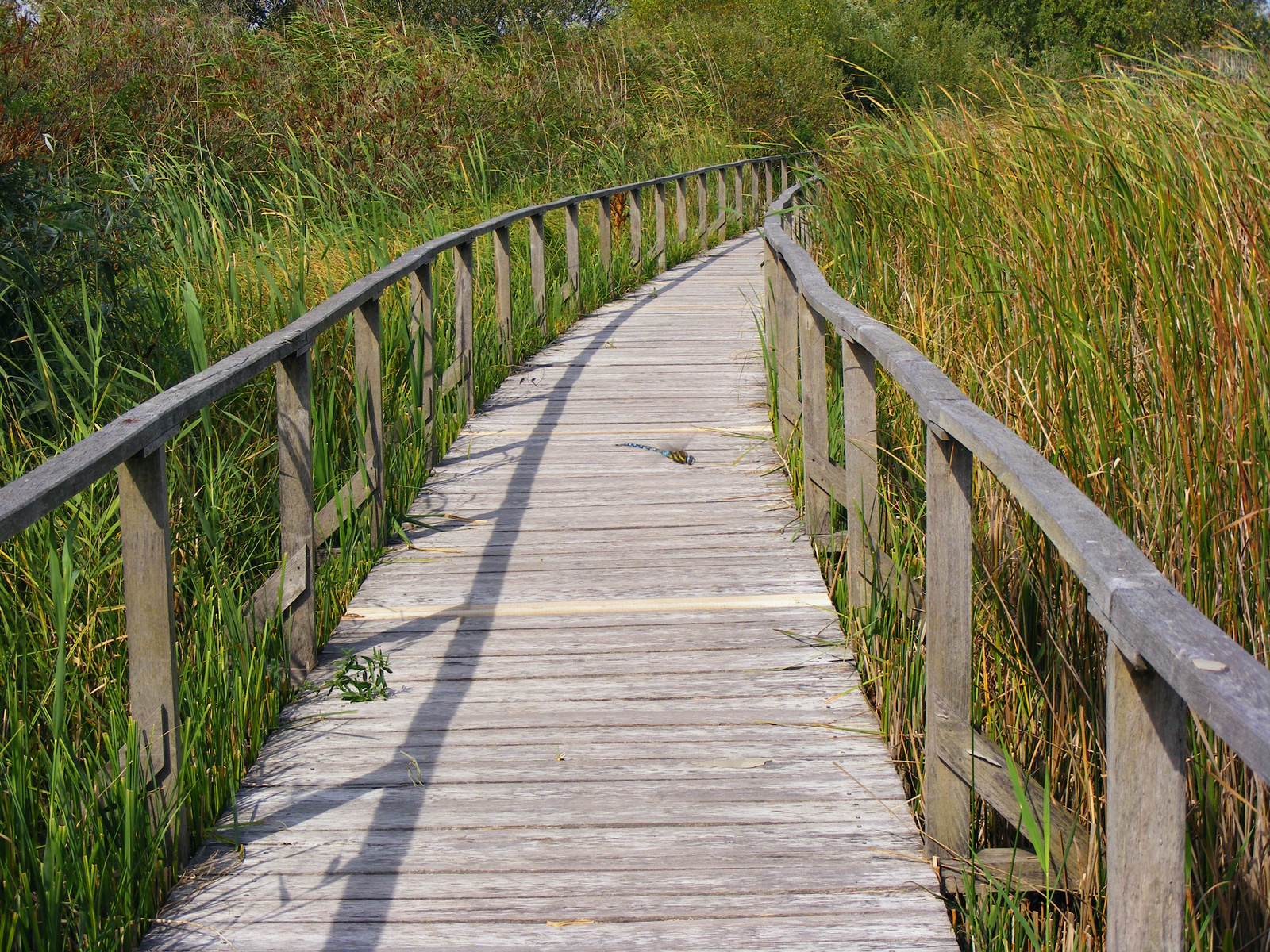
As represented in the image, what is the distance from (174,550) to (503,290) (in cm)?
403

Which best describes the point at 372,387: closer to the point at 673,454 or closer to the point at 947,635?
the point at 673,454

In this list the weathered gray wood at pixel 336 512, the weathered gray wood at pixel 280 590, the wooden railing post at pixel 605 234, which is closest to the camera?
the weathered gray wood at pixel 280 590

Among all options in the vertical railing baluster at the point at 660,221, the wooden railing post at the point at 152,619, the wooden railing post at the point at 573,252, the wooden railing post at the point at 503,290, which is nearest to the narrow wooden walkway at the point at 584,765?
the wooden railing post at the point at 152,619

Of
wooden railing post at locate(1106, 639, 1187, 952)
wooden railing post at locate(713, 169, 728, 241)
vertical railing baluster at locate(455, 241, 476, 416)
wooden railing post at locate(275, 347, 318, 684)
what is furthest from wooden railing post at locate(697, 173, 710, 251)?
wooden railing post at locate(1106, 639, 1187, 952)

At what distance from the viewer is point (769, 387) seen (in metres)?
6.32

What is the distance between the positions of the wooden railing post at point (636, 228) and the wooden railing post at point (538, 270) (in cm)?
292

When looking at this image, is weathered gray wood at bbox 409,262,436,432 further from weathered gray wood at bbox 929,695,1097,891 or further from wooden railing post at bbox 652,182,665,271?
wooden railing post at bbox 652,182,665,271

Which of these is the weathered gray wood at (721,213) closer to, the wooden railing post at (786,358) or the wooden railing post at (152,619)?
the wooden railing post at (786,358)

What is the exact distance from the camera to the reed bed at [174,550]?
7.43ft

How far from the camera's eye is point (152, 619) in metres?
2.48

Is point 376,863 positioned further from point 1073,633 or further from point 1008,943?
point 1073,633

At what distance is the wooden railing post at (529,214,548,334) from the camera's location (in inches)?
325

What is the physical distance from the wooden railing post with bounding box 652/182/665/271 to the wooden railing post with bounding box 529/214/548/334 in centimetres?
406

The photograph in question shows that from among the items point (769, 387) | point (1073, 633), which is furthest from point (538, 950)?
point (769, 387)
